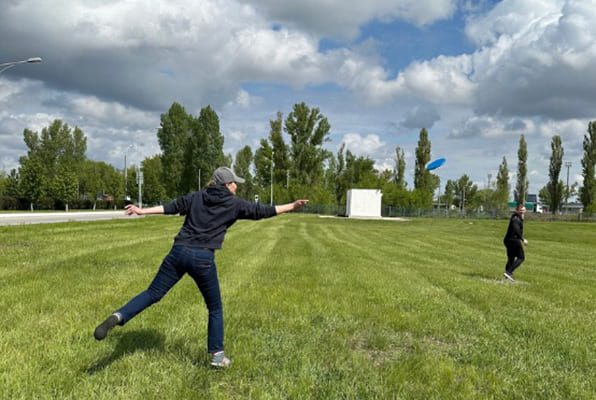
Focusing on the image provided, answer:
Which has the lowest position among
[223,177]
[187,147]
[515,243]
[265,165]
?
[515,243]

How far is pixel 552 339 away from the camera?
5.82m

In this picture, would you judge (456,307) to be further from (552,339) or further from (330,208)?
(330,208)

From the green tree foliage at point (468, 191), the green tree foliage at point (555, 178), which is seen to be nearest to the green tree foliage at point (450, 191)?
the green tree foliage at point (468, 191)

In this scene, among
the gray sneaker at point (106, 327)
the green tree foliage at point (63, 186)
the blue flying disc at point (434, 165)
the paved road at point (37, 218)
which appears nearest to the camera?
the gray sneaker at point (106, 327)

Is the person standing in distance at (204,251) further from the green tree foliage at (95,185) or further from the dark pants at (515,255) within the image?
the green tree foliage at (95,185)

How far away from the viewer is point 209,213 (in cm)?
451

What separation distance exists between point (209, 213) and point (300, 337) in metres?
2.14

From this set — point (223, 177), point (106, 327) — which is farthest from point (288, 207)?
point (106, 327)

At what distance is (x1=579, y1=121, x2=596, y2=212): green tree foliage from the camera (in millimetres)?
71938

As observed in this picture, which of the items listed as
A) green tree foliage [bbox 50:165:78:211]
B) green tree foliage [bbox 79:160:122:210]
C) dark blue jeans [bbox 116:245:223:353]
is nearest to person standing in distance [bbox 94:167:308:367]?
dark blue jeans [bbox 116:245:223:353]

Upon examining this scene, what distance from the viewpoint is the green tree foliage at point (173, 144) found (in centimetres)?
7669

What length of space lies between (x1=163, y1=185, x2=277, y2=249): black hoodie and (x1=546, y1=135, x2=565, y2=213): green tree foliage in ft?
280

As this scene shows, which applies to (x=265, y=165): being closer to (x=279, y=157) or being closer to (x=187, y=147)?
(x=279, y=157)

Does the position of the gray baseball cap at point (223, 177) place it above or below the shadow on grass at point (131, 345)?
above
